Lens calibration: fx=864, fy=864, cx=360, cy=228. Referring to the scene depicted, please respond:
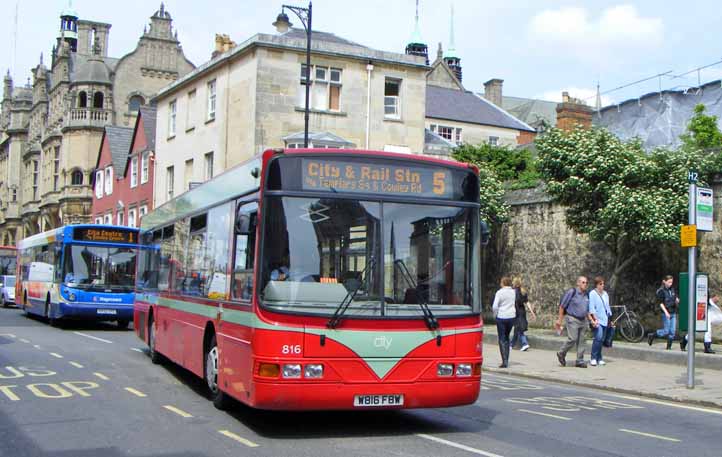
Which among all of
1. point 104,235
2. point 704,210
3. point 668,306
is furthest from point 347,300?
point 104,235

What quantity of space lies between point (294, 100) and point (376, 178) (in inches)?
1074

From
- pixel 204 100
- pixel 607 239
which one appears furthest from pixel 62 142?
pixel 607 239

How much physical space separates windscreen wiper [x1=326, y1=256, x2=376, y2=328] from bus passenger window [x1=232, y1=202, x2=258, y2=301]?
88 cm

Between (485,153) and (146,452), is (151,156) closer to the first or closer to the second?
(485,153)

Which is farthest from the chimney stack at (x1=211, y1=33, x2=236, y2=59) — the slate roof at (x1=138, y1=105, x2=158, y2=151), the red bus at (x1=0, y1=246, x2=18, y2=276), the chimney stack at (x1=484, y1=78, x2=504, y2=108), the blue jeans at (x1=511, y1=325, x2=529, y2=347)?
the chimney stack at (x1=484, y1=78, x2=504, y2=108)

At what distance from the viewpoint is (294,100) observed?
3553 cm

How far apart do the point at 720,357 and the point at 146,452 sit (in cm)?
1175

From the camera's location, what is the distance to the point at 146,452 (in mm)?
7637

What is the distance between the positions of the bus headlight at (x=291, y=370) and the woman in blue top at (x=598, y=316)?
9.54 metres

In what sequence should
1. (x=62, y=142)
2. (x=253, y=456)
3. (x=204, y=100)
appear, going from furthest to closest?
(x=62, y=142)
(x=204, y=100)
(x=253, y=456)

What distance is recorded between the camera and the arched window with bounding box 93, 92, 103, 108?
6538cm

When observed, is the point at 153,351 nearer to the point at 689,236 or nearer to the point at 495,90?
the point at 689,236

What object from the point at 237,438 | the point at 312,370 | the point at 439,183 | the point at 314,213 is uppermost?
the point at 439,183

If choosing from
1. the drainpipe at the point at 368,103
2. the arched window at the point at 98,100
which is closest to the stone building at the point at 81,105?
the arched window at the point at 98,100
